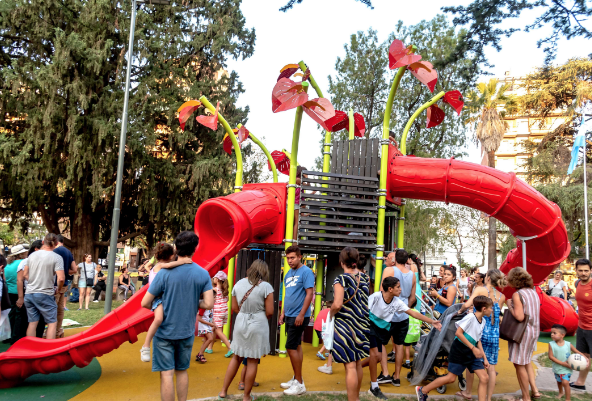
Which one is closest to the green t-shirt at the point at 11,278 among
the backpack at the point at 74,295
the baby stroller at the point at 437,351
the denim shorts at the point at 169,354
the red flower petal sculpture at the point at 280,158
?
the denim shorts at the point at 169,354

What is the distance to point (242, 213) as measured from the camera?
6.57m

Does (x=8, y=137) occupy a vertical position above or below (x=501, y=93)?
below

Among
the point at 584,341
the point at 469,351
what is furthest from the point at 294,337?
the point at 584,341

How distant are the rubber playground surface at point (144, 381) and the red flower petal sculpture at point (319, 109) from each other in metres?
3.59

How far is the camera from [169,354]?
12.5ft

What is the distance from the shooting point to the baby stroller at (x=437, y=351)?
5.29 meters

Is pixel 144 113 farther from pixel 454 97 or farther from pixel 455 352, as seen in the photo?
pixel 455 352

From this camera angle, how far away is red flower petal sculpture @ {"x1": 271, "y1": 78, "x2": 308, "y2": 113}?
255 inches

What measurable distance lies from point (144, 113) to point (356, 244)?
44.6 feet

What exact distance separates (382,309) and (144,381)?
121 inches

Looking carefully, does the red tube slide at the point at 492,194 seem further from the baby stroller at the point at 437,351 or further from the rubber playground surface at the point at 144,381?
the baby stroller at the point at 437,351

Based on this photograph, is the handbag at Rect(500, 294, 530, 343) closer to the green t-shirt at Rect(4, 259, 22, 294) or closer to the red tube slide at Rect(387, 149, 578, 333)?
the red tube slide at Rect(387, 149, 578, 333)

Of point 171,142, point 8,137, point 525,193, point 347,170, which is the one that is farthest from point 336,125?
point 8,137

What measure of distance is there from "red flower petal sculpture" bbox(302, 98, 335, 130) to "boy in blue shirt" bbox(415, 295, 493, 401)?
3.21 metres
